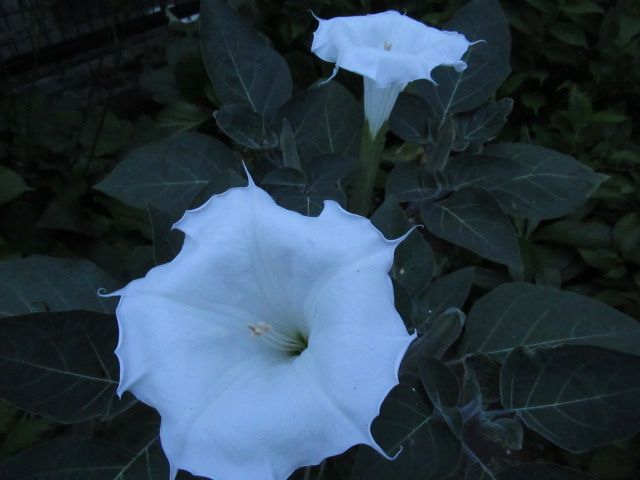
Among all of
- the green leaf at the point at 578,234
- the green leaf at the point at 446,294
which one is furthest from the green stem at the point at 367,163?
the green leaf at the point at 578,234

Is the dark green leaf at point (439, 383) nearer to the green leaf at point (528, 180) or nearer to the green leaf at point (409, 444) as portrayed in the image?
the green leaf at point (409, 444)

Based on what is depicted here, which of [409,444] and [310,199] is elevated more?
[310,199]

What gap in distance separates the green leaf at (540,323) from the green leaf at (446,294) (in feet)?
0.21

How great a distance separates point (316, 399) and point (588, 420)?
14.4 inches

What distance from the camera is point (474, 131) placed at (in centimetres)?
99

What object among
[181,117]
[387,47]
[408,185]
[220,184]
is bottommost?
[181,117]

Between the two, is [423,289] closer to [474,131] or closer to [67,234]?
[474,131]

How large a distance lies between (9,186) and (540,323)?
1386 mm

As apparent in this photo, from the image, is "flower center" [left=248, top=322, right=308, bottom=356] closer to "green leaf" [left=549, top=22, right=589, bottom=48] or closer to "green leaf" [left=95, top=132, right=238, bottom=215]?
"green leaf" [left=95, top=132, right=238, bottom=215]

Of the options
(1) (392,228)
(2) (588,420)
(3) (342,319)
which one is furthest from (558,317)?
(3) (342,319)

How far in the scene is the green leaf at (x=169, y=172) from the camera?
3.19 feet

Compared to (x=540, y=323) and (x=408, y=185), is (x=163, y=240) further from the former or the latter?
(x=540, y=323)

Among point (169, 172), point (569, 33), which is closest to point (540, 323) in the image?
point (169, 172)

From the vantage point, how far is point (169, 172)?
3.25ft
